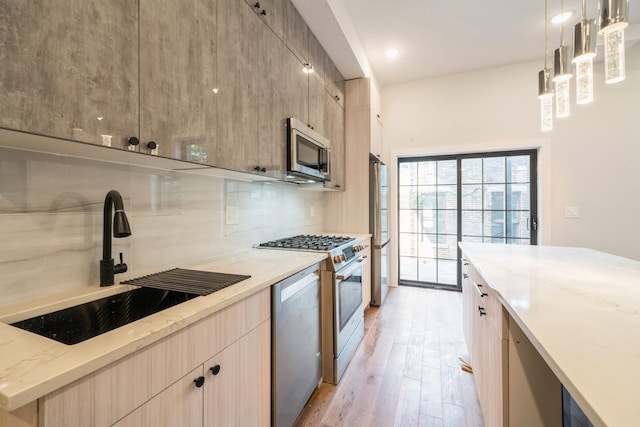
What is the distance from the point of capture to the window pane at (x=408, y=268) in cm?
423

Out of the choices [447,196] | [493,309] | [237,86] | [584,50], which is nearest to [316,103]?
[237,86]

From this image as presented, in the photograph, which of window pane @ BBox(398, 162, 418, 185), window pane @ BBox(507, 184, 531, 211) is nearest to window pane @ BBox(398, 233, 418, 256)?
window pane @ BBox(398, 162, 418, 185)

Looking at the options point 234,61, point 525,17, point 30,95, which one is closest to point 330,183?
point 234,61

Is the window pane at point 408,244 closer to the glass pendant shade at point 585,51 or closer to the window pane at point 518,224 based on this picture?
Answer: the window pane at point 518,224

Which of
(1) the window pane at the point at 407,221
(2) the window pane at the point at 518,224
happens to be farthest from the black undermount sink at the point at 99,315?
(2) the window pane at the point at 518,224

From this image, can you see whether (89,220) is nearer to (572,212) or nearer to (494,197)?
(494,197)

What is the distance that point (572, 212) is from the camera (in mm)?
3389

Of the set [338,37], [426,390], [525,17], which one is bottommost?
[426,390]

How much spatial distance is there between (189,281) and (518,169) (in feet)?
13.7

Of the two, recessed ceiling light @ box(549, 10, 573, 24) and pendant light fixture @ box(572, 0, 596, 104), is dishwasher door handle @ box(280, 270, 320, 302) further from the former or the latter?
recessed ceiling light @ box(549, 10, 573, 24)

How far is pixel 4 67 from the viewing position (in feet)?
2.16

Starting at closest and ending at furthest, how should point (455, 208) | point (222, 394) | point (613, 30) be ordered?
point (222, 394)
point (613, 30)
point (455, 208)

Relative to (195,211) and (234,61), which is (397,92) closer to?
(234,61)

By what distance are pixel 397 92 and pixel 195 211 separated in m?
3.56
